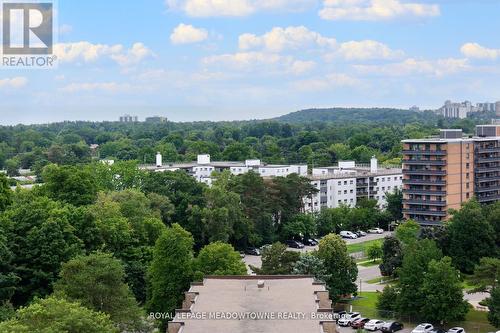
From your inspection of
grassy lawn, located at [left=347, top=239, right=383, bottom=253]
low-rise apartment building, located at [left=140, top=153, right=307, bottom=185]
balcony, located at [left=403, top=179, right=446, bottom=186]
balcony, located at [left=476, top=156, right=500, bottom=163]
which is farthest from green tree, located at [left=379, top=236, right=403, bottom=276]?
low-rise apartment building, located at [left=140, top=153, right=307, bottom=185]

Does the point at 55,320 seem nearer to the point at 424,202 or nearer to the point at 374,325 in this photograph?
the point at 374,325

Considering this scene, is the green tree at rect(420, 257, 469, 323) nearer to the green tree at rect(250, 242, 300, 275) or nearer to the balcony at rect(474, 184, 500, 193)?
the green tree at rect(250, 242, 300, 275)

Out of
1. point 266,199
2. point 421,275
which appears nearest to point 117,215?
point 421,275

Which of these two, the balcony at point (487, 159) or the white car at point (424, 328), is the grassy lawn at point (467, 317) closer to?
the white car at point (424, 328)


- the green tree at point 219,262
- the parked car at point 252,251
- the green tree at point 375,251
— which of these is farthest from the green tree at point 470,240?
the green tree at point 219,262

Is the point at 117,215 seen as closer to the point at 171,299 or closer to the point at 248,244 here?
the point at 171,299
